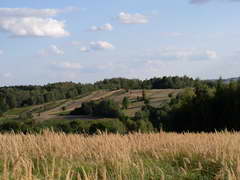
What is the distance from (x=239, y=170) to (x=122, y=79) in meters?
184

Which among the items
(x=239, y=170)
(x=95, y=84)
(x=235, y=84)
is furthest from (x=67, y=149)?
(x=95, y=84)

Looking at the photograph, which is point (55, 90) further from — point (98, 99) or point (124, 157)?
point (124, 157)

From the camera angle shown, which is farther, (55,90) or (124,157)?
(55,90)

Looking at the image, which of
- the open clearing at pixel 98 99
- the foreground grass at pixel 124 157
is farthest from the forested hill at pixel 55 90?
the foreground grass at pixel 124 157

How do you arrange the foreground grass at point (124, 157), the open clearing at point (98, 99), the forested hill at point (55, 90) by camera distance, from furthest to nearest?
the forested hill at point (55, 90) < the open clearing at point (98, 99) < the foreground grass at point (124, 157)

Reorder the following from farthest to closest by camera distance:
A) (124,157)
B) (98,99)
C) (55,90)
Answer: (55,90)
(98,99)
(124,157)

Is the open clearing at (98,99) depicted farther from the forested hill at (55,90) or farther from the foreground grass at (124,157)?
the foreground grass at (124,157)

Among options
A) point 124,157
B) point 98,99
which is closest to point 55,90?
point 98,99

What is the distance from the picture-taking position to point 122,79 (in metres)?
190

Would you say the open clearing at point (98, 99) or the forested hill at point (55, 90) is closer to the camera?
the open clearing at point (98, 99)

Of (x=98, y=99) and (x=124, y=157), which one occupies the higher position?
(x=124, y=157)

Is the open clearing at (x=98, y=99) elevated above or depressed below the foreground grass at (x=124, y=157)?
below

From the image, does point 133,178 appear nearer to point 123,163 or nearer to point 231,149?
point 123,163

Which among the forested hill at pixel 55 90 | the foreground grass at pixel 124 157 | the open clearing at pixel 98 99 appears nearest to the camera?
the foreground grass at pixel 124 157
